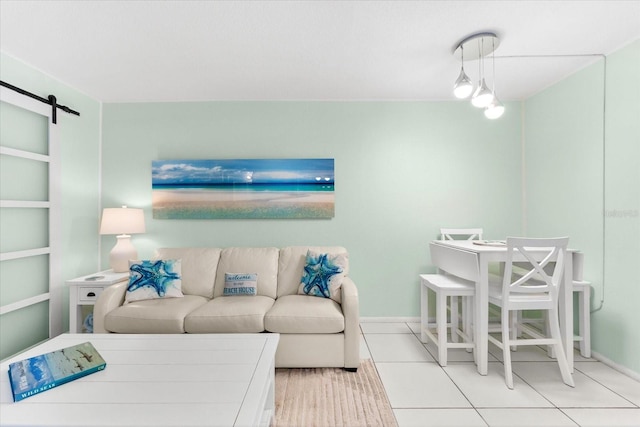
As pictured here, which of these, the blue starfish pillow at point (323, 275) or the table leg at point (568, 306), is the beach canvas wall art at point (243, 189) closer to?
the blue starfish pillow at point (323, 275)

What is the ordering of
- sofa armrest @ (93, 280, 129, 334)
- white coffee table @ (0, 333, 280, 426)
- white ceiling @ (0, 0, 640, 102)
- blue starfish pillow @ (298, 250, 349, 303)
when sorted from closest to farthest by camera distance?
white coffee table @ (0, 333, 280, 426) → white ceiling @ (0, 0, 640, 102) → sofa armrest @ (93, 280, 129, 334) → blue starfish pillow @ (298, 250, 349, 303)

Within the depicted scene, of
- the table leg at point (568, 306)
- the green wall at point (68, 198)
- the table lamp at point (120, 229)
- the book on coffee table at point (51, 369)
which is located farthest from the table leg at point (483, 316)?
the green wall at point (68, 198)

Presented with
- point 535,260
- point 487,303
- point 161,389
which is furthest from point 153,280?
point 535,260

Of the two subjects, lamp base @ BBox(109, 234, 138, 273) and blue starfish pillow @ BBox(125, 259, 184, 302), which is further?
lamp base @ BBox(109, 234, 138, 273)

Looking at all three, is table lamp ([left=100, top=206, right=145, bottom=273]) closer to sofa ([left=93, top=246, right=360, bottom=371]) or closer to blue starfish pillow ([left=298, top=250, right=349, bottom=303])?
sofa ([left=93, top=246, right=360, bottom=371])

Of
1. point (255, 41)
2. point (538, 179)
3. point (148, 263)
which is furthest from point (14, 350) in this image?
point (538, 179)

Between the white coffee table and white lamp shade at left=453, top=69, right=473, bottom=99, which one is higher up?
white lamp shade at left=453, top=69, right=473, bottom=99

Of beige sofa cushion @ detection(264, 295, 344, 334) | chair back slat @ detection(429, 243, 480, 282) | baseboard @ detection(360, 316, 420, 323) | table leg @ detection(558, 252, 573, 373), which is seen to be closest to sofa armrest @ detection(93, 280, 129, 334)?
beige sofa cushion @ detection(264, 295, 344, 334)

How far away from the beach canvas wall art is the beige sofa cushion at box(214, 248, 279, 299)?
19.1 inches

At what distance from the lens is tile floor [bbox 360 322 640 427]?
1845mm

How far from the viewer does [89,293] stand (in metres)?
2.72

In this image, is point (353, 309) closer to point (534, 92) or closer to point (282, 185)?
point (282, 185)

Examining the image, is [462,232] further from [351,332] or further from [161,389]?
[161,389]

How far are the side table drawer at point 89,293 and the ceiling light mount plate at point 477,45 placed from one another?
3.31m
